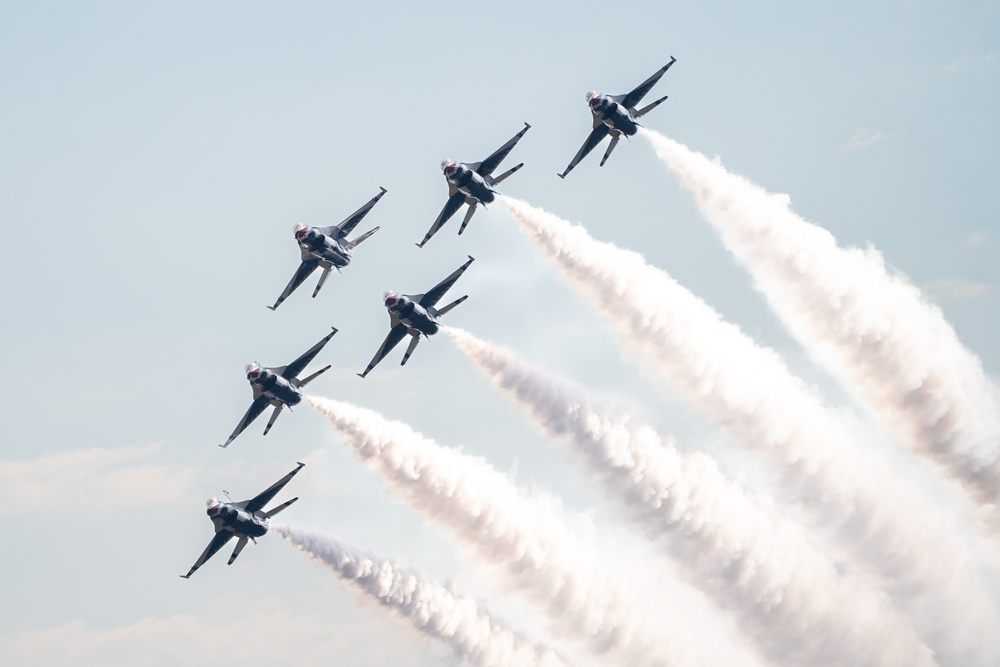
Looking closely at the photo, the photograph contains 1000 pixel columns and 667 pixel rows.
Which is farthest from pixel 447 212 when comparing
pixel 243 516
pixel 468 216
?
pixel 243 516

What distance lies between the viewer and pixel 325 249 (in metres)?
136

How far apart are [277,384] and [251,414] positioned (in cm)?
360

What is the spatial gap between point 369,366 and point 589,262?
610 inches

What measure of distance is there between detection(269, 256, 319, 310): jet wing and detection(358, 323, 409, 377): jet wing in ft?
23.9

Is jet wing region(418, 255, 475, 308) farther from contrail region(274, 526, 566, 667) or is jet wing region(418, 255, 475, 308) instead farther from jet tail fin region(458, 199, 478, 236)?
contrail region(274, 526, 566, 667)

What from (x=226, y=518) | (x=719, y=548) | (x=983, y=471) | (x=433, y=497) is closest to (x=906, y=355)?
(x=983, y=471)

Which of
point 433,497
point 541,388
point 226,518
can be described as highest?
point 541,388

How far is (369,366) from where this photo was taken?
13550 cm

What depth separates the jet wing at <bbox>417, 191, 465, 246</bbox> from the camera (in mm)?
134875

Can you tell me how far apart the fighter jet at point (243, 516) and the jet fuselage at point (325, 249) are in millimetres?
13361

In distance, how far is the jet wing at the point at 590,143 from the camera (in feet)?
436

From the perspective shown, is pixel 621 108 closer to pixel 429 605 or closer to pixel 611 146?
pixel 611 146

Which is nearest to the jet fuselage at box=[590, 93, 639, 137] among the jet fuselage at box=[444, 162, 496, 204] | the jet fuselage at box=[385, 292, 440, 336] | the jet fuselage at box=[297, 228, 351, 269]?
the jet fuselage at box=[444, 162, 496, 204]

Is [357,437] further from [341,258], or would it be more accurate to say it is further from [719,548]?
[719,548]
